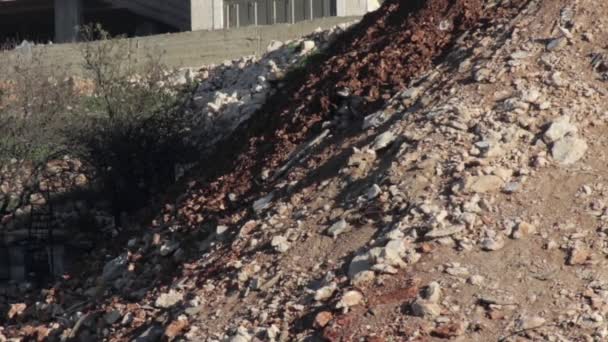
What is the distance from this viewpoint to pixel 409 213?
37.3 ft

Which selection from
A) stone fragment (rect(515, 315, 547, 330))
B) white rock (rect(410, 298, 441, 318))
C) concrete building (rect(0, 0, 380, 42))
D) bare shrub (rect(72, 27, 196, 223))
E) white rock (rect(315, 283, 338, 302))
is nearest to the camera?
stone fragment (rect(515, 315, 547, 330))

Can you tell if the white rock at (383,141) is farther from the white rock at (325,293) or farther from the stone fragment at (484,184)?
the white rock at (325,293)

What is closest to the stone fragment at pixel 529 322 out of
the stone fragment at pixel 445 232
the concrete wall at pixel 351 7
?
the stone fragment at pixel 445 232

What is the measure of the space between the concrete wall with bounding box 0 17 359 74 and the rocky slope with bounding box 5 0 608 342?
1190 centimetres

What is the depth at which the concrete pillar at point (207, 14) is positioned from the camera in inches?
1382

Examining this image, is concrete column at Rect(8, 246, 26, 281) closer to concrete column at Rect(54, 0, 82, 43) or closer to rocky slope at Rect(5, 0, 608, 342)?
rocky slope at Rect(5, 0, 608, 342)

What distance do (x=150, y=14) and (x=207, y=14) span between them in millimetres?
4995

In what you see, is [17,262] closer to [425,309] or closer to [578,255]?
[425,309]

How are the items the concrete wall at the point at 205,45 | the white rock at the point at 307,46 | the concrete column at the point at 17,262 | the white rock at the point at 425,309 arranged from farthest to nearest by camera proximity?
1. the concrete wall at the point at 205,45
2. the white rock at the point at 307,46
3. the concrete column at the point at 17,262
4. the white rock at the point at 425,309

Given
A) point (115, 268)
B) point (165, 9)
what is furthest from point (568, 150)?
point (165, 9)

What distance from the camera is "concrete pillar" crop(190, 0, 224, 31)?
115 ft

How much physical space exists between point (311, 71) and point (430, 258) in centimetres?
587

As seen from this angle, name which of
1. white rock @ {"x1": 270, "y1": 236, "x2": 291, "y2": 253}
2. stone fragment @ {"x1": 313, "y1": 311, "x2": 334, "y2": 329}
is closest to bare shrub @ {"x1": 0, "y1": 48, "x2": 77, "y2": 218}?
white rock @ {"x1": 270, "y1": 236, "x2": 291, "y2": 253}

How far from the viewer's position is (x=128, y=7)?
40.2 metres
